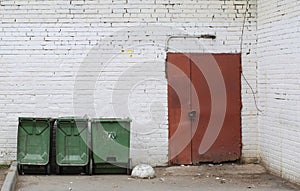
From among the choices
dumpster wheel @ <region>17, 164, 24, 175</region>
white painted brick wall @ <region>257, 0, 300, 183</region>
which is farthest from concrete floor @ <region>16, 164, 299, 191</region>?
white painted brick wall @ <region>257, 0, 300, 183</region>

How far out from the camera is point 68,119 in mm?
9344

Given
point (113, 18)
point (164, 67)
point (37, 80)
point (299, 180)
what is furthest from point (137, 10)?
point (299, 180)

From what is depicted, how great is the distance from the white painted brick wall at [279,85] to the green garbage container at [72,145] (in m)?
3.27

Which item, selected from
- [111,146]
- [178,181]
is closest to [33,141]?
[111,146]

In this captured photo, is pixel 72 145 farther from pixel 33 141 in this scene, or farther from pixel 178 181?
pixel 178 181

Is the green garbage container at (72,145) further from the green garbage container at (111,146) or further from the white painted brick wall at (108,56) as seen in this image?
the white painted brick wall at (108,56)

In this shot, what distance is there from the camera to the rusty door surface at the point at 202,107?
33.2ft

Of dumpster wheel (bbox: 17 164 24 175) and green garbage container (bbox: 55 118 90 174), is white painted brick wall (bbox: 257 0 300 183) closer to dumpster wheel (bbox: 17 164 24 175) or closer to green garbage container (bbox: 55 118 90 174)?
green garbage container (bbox: 55 118 90 174)

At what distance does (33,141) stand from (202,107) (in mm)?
3183

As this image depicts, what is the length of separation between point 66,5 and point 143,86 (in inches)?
81.8

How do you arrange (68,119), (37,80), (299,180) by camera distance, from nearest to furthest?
(299,180), (68,119), (37,80)

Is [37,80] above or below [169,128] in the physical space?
above

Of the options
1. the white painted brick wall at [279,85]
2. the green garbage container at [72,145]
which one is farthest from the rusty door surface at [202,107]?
the green garbage container at [72,145]

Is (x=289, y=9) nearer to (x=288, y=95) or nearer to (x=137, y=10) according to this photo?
(x=288, y=95)
